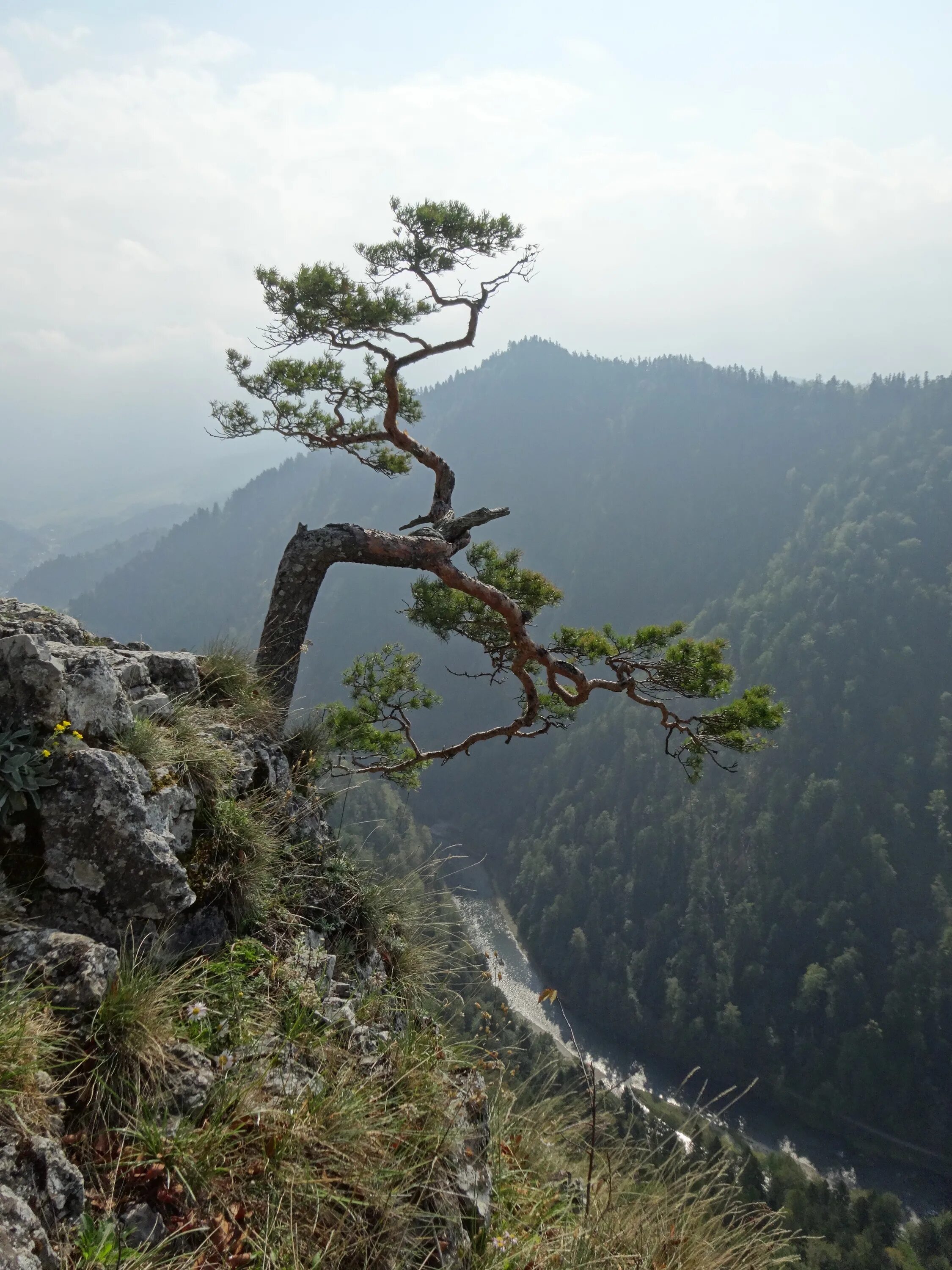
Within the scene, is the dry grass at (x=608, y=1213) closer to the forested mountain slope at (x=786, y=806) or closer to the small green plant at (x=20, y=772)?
the small green plant at (x=20, y=772)

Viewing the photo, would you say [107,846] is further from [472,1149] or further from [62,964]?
[472,1149]

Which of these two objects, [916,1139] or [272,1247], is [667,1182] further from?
[916,1139]

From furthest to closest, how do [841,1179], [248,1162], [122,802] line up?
[841,1179] → [122,802] → [248,1162]

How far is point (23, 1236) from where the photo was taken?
1.79 metres

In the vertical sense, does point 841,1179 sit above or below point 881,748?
below

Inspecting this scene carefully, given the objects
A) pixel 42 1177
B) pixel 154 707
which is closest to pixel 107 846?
pixel 154 707

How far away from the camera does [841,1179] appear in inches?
2534

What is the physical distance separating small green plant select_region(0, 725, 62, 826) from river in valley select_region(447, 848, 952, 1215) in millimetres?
56395

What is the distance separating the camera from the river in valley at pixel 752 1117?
66.4m

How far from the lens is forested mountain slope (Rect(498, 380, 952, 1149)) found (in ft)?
266

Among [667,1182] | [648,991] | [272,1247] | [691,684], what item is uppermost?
[691,684]

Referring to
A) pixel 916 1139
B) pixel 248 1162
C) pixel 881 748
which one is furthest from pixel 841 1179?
pixel 248 1162

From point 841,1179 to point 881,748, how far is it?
59.8 meters

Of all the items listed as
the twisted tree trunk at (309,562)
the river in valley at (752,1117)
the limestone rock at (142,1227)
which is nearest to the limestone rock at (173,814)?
the limestone rock at (142,1227)
